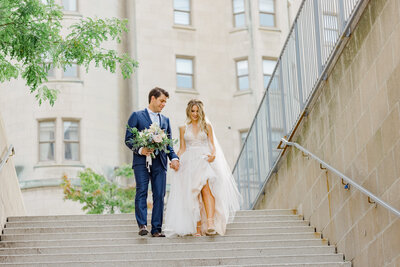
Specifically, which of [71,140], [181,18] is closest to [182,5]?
[181,18]

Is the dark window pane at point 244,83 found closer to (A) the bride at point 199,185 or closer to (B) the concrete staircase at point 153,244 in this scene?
(B) the concrete staircase at point 153,244

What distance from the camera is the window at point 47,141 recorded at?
33.7m

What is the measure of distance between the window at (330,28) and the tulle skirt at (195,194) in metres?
2.34

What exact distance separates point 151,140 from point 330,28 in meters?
2.87

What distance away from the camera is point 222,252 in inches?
430

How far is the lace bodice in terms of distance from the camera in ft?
41.5

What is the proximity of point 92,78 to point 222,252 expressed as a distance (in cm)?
2465

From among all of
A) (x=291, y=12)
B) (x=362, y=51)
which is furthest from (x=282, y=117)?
(x=291, y=12)

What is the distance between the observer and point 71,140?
33.8m

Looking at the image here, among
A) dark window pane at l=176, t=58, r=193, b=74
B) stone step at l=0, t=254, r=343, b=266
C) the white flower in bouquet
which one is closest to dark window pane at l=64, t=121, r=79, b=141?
dark window pane at l=176, t=58, r=193, b=74

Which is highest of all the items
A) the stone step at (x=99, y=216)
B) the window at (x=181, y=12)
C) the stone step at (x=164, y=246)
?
the window at (x=181, y=12)

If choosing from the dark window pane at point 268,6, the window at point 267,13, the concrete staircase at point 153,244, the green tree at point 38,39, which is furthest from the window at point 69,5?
the concrete staircase at point 153,244

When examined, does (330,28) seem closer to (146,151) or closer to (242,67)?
(146,151)

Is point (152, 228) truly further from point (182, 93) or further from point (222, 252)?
point (182, 93)
